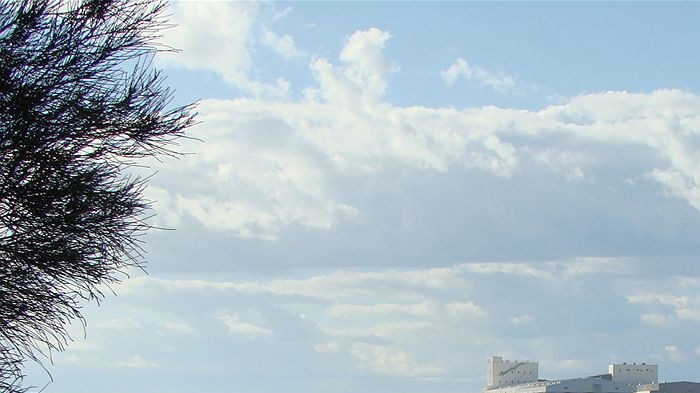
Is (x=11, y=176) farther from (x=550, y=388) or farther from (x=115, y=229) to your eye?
(x=550, y=388)

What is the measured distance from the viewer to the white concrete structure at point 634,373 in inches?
6836

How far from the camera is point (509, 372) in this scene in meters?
190

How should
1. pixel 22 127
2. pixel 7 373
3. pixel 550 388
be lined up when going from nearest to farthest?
pixel 22 127 → pixel 7 373 → pixel 550 388

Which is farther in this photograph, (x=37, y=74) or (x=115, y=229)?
(x=115, y=229)

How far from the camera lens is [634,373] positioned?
174375 millimetres

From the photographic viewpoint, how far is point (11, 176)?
22531 millimetres

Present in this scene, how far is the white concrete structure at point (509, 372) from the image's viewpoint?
18912 centimetres

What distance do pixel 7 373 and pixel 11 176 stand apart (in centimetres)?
372

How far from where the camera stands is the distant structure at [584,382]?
506 feet

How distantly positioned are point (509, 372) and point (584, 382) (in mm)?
24509

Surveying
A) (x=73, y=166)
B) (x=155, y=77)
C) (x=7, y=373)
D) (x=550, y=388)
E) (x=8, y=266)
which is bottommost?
(x=7, y=373)

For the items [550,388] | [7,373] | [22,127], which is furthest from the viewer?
[550,388]

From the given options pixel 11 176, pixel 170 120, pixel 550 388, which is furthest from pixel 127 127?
pixel 550 388

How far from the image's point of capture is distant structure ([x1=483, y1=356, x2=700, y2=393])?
154 m
